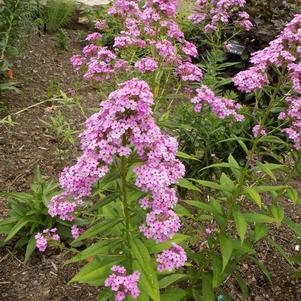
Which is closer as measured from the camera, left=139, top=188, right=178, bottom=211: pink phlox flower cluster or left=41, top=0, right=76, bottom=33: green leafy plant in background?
left=139, top=188, right=178, bottom=211: pink phlox flower cluster

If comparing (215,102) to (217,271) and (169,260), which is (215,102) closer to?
(217,271)

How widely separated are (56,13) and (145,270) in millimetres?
6135

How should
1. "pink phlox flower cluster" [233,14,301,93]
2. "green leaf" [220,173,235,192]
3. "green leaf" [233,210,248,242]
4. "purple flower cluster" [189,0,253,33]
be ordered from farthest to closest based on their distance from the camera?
1. "purple flower cluster" [189,0,253,33]
2. "green leaf" [220,173,235,192]
3. "pink phlox flower cluster" [233,14,301,93]
4. "green leaf" [233,210,248,242]

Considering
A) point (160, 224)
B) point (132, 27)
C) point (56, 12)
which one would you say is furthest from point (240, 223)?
point (56, 12)

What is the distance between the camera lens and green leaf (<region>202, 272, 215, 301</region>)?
2900 mm

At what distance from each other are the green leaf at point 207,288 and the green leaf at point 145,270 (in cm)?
69

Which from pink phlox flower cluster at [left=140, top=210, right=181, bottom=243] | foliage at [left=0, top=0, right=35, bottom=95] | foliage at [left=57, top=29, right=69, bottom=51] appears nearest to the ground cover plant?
pink phlox flower cluster at [left=140, top=210, right=181, bottom=243]

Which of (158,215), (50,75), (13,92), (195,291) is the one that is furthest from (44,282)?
(50,75)

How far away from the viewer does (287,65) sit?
282cm

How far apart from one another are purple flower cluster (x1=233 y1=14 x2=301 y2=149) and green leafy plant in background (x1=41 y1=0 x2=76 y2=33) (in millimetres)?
5267

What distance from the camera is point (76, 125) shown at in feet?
17.8

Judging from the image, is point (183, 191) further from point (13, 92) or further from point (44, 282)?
point (13, 92)

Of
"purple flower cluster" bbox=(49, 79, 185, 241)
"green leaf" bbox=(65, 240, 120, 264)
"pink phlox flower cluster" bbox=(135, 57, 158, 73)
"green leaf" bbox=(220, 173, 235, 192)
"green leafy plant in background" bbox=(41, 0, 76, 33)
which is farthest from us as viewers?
"green leafy plant in background" bbox=(41, 0, 76, 33)

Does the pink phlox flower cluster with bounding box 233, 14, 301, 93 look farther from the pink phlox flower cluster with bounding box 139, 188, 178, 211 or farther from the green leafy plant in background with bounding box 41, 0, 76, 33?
the green leafy plant in background with bounding box 41, 0, 76, 33
